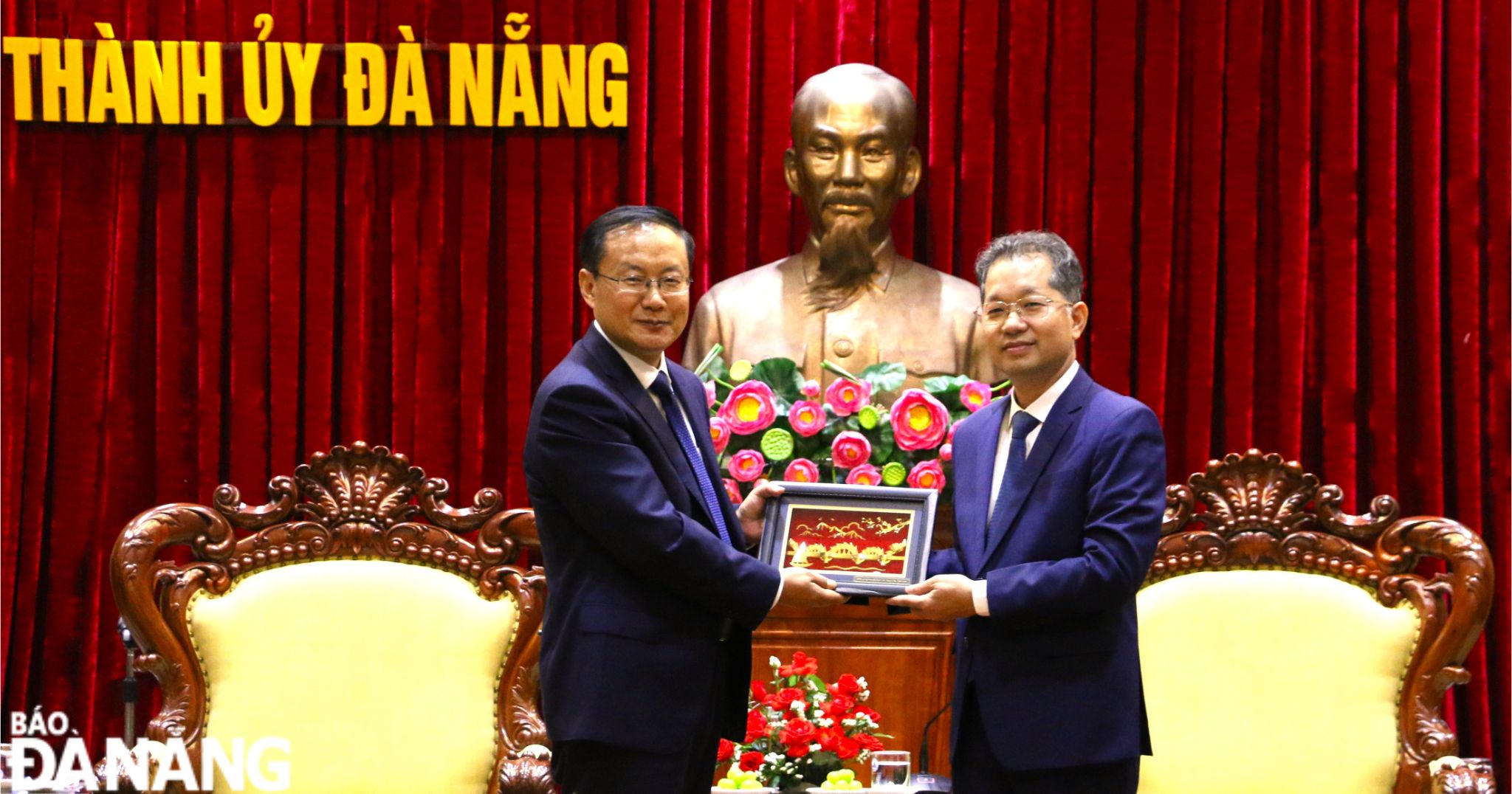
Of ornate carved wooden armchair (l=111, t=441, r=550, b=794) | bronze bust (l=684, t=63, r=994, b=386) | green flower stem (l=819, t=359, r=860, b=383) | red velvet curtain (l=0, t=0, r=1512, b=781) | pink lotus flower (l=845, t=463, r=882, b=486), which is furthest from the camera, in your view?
red velvet curtain (l=0, t=0, r=1512, b=781)

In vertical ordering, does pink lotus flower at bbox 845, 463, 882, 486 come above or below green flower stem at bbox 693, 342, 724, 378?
below

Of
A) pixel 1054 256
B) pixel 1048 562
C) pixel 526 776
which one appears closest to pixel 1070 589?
pixel 1048 562

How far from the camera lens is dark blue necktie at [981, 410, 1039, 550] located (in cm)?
205

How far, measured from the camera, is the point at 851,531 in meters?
2.16

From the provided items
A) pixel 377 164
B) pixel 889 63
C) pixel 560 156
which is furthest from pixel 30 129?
pixel 889 63

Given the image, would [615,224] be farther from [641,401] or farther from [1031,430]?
[1031,430]

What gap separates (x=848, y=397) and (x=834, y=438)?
0.08 metres

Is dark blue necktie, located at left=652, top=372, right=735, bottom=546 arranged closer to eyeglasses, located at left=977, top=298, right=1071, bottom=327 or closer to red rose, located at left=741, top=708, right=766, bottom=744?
red rose, located at left=741, top=708, right=766, bottom=744

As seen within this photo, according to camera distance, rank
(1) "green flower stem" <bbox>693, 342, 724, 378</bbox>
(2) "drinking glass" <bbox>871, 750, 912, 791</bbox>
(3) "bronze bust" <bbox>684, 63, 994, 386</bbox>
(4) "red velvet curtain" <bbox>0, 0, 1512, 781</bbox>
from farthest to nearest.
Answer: (4) "red velvet curtain" <bbox>0, 0, 1512, 781</bbox> < (3) "bronze bust" <bbox>684, 63, 994, 386</bbox> < (1) "green flower stem" <bbox>693, 342, 724, 378</bbox> < (2) "drinking glass" <bbox>871, 750, 912, 791</bbox>

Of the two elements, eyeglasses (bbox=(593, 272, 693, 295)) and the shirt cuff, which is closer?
the shirt cuff

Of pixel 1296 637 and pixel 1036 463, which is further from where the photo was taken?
pixel 1296 637

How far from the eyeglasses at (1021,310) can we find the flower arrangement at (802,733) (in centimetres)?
60

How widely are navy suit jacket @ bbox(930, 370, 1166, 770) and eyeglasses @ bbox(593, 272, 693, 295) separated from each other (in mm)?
521

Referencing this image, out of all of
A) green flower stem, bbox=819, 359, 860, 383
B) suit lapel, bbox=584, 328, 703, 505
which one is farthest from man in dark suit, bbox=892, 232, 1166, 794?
green flower stem, bbox=819, 359, 860, 383
